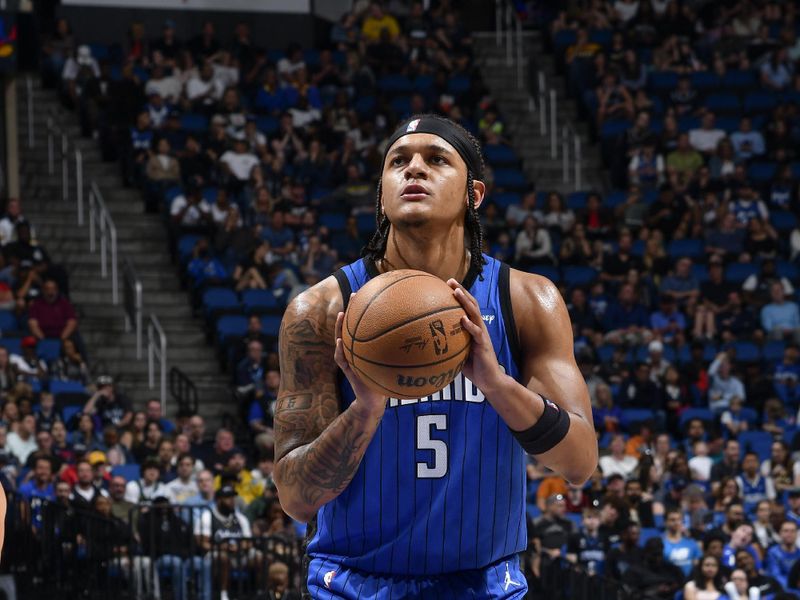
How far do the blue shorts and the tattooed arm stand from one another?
226mm

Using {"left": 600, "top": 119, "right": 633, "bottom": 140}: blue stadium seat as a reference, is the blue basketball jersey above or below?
below

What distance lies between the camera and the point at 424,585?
4801 mm

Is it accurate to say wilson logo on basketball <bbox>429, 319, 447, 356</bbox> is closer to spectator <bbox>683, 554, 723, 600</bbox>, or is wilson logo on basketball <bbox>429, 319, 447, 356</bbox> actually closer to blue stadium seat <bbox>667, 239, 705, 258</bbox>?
spectator <bbox>683, 554, 723, 600</bbox>

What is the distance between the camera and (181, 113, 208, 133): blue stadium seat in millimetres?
21828

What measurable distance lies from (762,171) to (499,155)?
12.9 feet

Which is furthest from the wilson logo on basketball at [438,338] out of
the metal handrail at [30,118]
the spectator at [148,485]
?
the metal handrail at [30,118]

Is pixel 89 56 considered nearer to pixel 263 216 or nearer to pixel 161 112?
pixel 161 112

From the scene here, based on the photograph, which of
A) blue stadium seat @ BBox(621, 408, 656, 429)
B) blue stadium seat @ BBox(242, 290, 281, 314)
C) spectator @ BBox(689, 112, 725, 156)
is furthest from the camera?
spectator @ BBox(689, 112, 725, 156)

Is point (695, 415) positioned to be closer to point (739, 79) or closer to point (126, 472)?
point (126, 472)

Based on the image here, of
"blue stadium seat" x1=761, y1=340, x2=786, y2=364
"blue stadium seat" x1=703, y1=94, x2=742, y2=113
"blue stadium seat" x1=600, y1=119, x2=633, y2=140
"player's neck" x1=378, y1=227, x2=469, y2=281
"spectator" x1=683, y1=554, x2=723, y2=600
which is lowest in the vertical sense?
"spectator" x1=683, y1=554, x2=723, y2=600

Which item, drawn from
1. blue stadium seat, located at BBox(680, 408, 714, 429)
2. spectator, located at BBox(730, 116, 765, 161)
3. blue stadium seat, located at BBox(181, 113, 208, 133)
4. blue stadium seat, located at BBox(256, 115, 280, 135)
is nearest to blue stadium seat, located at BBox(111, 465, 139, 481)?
blue stadium seat, located at BBox(680, 408, 714, 429)

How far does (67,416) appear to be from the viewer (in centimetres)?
1573

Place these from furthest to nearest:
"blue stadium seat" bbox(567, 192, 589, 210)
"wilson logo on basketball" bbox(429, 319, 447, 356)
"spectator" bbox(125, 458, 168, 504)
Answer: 1. "blue stadium seat" bbox(567, 192, 589, 210)
2. "spectator" bbox(125, 458, 168, 504)
3. "wilson logo on basketball" bbox(429, 319, 447, 356)

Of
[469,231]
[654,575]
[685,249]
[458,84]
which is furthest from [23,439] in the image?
[458,84]
